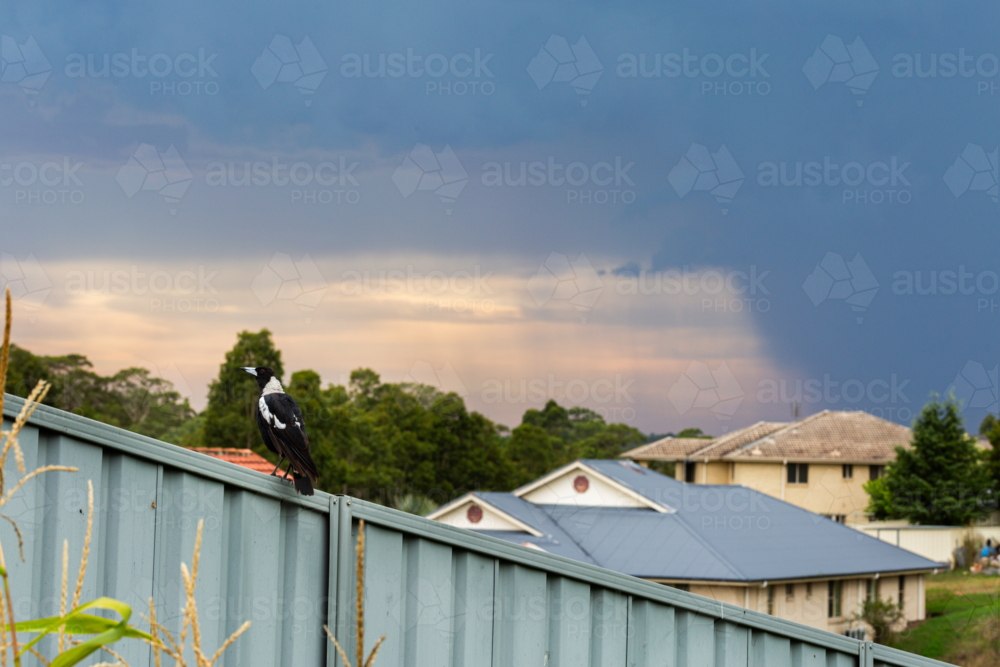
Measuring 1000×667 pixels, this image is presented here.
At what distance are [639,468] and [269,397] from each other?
93.2ft

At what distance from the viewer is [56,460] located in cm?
307

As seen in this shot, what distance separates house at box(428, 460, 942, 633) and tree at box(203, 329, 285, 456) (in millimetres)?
9948

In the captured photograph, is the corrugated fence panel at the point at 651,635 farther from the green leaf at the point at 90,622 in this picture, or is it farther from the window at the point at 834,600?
the window at the point at 834,600

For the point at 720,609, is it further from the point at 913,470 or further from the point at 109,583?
the point at 913,470

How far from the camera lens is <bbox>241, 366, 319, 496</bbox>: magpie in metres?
3.59

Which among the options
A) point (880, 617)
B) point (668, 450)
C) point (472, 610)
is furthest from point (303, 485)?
point (668, 450)

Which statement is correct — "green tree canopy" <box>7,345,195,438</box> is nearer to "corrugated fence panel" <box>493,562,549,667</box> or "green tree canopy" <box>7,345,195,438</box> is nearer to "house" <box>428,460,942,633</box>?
"house" <box>428,460,942,633</box>

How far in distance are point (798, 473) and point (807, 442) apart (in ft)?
5.31

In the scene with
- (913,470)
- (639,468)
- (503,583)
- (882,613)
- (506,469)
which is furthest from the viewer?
(506,469)

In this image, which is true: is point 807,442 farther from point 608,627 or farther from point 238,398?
point 608,627

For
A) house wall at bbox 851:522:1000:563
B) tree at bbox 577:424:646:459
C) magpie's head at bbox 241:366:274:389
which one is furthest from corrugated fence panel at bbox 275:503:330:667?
tree at bbox 577:424:646:459

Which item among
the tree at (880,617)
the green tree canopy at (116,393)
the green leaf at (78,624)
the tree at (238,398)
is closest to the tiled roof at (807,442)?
the tree at (880,617)

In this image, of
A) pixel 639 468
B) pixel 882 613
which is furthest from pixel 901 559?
pixel 639 468

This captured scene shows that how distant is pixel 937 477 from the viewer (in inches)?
1553
